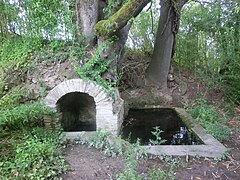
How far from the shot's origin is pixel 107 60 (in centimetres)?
504

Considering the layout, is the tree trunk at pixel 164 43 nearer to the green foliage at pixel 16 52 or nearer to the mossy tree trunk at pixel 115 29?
the mossy tree trunk at pixel 115 29

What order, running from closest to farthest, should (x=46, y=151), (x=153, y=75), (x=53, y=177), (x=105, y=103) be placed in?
1. (x=53, y=177)
2. (x=46, y=151)
3. (x=105, y=103)
4. (x=153, y=75)

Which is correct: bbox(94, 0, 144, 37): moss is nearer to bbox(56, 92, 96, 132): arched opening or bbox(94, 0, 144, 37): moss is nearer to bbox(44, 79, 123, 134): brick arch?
bbox(44, 79, 123, 134): brick arch

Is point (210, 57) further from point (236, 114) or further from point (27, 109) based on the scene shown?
point (27, 109)

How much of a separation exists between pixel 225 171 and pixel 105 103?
2.33 m

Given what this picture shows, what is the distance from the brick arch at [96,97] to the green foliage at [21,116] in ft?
1.72

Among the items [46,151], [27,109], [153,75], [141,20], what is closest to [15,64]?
[27,109]

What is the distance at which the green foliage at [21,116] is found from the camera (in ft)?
11.2

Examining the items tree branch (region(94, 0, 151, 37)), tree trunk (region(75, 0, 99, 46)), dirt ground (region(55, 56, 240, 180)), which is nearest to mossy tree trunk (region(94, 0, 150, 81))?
tree branch (region(94, 0, 151, 37))

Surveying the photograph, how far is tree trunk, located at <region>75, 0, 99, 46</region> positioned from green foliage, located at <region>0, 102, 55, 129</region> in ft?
7.10

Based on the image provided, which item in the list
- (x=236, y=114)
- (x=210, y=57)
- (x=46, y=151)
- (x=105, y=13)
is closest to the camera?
(x=46, y=151)

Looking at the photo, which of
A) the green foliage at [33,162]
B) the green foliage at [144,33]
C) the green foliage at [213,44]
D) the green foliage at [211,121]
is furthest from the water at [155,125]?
the green foliage at [144,33]

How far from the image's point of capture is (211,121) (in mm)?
5234

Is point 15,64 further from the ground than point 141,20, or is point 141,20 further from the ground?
point 141,20
